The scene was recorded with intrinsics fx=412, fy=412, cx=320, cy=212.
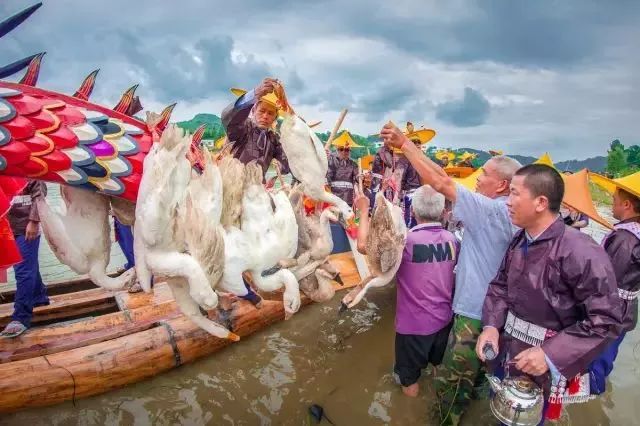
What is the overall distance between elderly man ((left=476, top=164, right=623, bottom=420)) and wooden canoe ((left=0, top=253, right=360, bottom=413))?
111 inches

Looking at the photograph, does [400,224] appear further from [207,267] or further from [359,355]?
[359,355]

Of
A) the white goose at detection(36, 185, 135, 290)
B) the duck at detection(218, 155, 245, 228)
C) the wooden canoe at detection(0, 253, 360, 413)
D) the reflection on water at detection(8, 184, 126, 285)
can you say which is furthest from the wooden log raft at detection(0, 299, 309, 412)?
the reflection on water at detection(8, 184, 126, 285)

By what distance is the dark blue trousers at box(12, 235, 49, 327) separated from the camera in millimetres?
3814

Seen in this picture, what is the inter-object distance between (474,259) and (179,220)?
2.20 meters

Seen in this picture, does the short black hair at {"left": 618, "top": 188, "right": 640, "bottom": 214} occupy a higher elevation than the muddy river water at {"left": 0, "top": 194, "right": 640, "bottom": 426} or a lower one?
higher

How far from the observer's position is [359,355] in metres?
4.74

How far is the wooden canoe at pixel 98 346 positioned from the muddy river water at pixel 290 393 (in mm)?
143

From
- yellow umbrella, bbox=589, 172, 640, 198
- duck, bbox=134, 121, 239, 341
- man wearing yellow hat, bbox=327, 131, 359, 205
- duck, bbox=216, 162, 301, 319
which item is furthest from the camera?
man wearing yellow hat, bbox=327, 131, 359, 205

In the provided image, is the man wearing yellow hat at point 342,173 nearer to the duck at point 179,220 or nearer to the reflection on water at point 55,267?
the reflection on water at point 55,267

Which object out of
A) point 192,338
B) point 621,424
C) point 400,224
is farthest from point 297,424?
point 621,424

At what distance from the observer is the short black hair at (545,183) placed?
7.64ft

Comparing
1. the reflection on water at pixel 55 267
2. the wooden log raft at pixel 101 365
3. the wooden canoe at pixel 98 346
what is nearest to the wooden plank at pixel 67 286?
the wooden canoe at pixel 98 346

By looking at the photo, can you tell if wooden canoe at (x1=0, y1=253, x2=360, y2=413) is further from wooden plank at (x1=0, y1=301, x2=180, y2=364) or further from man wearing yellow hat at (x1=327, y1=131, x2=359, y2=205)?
man wearing yellow hat at (x1=327, y1=131, x2=359, y2=205)

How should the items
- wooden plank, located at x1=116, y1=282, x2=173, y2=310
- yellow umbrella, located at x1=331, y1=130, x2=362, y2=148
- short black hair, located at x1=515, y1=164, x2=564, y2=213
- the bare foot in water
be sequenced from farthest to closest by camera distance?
yellow umbrella, located at x1=331, y1=130, x2=362, y2=148 → wooden plank, located at x1=116, y1=282, x2=173, y2=310 → the bare foot in water → short black hair, located at x1=515, y1=164, x2=564, y2=213
